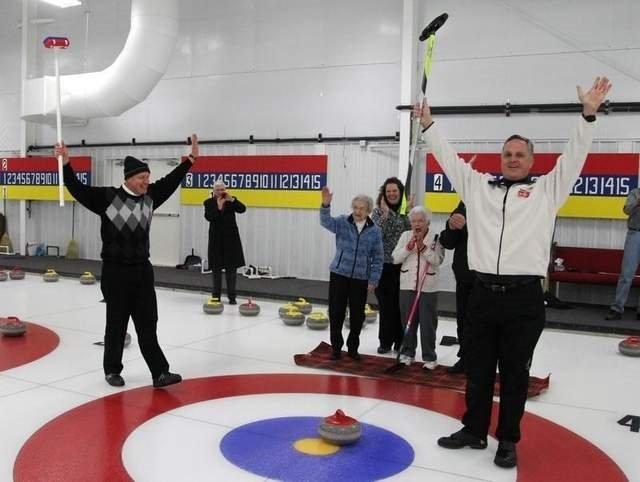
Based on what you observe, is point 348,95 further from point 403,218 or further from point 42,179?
point 42,179

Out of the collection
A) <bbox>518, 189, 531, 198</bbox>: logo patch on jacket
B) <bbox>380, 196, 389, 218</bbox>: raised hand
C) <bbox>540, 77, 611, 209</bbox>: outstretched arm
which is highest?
<bbox>540, 77, 611, 209</bbox>: outstretched arm

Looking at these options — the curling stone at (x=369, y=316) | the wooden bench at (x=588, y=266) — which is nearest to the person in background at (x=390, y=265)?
the curling stone at (x=369, y=316)

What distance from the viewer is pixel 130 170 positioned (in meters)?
4.96

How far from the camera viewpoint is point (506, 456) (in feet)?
12.0

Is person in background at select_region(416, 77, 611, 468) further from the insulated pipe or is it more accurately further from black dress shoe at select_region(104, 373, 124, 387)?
the insulated pipe

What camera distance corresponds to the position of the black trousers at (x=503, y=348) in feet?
11.6

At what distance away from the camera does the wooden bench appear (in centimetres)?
884

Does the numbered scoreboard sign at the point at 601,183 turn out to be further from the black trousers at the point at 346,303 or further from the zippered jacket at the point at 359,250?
the black trousers at the point at 346,303

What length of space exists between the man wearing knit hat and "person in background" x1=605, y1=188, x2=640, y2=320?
5739 millimetres

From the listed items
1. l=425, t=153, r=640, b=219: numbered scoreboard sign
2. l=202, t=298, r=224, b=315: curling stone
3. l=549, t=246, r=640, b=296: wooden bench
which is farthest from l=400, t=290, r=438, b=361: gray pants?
l=425, t=153, r=640, b=219: numbered scoreboard sign

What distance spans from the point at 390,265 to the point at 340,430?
8.66ft

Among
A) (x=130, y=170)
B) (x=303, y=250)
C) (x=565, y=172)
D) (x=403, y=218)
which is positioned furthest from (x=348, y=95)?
(x=565, y=172)

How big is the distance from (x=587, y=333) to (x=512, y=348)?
4.61 metres

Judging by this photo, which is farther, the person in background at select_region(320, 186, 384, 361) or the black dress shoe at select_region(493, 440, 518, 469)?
the person in background at select_region(320, 186, 384, 361)
